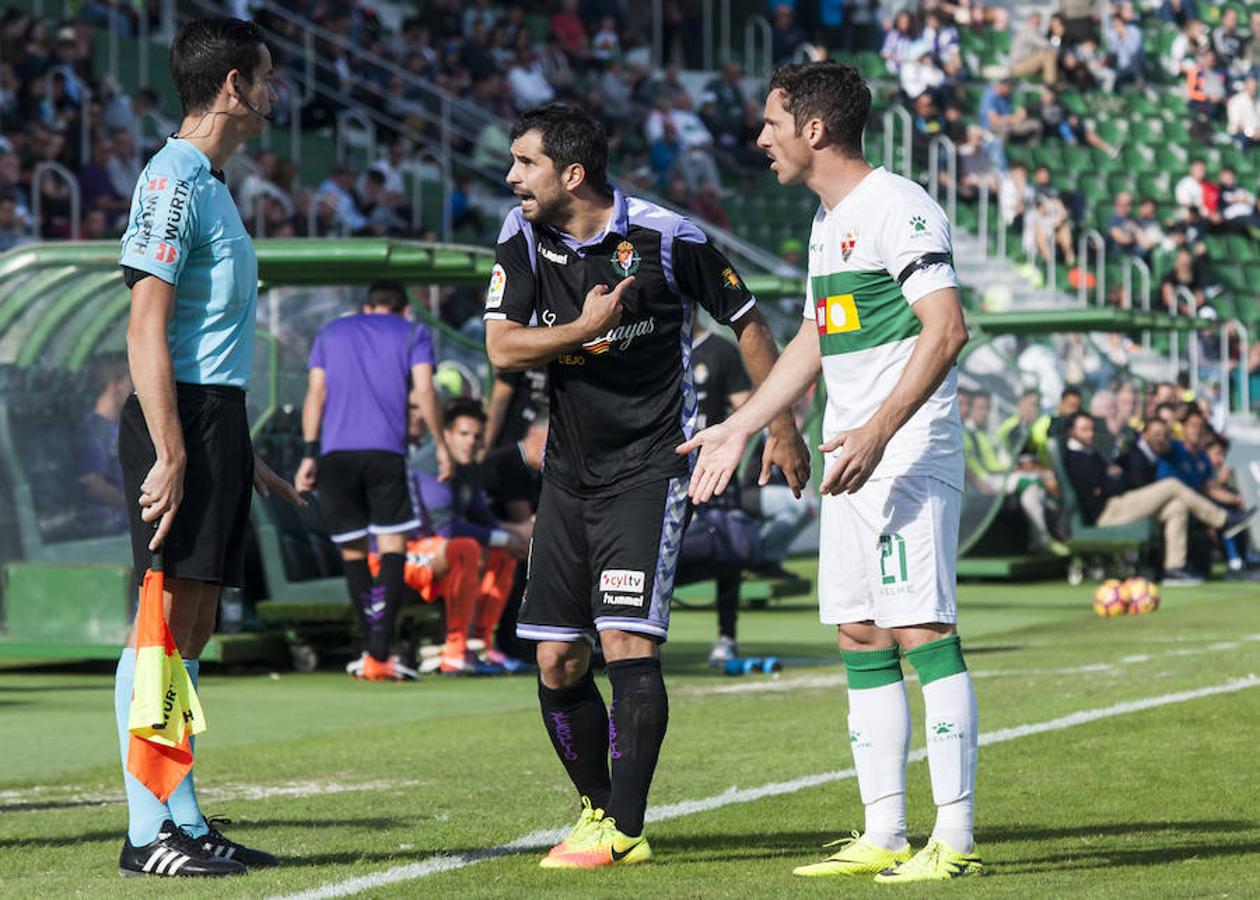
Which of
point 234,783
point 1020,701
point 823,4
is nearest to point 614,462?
point 234,783

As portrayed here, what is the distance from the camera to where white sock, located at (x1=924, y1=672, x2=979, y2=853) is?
6102 millimetres

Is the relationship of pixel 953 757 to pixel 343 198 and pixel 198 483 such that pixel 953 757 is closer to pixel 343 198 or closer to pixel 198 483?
pixel 198 483

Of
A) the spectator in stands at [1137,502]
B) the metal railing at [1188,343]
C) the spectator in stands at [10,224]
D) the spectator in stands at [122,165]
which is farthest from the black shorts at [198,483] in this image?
the metal railing at [1188,343]

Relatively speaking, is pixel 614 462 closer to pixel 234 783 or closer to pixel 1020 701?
pixel 234 783

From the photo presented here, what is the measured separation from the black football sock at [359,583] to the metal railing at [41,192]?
753 cm

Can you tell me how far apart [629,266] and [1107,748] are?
3.34m

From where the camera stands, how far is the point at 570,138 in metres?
6.60

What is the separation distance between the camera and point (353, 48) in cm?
2611

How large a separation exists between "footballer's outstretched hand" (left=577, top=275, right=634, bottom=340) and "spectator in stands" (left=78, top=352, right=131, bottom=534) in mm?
7213

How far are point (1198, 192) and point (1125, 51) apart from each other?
3.91m

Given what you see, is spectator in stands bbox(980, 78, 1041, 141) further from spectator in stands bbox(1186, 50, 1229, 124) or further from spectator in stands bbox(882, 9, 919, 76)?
spectator in stands bbox(1186, 50, 1229, 124)

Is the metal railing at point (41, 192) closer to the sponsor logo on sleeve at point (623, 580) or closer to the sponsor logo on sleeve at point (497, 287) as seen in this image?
the sponsor logo on sleeve at point (497, 287)

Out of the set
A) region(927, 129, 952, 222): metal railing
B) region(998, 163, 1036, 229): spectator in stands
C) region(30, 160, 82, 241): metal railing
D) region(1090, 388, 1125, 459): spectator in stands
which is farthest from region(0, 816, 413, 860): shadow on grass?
region(998, 163, 1036, 229): spectator in stands

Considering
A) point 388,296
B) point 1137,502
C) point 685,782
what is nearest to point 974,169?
point 1137,502
